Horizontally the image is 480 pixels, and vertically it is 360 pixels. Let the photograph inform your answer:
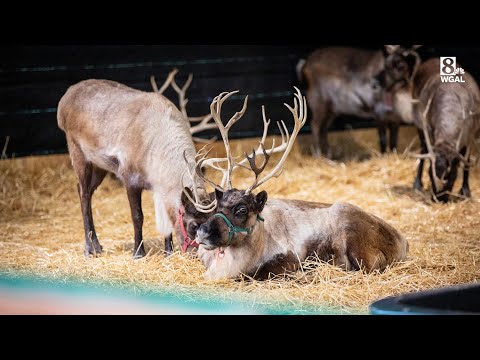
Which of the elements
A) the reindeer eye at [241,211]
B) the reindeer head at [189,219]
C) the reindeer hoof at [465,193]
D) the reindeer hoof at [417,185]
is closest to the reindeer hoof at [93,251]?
the reindeer head at [189,219]

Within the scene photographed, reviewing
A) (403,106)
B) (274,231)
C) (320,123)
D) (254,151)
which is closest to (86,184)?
(274,231)

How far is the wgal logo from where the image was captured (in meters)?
7.54

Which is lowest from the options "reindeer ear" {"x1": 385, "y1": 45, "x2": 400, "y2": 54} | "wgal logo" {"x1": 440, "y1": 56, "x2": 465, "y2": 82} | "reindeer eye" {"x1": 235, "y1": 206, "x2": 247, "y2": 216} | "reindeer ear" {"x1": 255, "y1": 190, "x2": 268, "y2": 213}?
"reindeer eye" {"x1": 235, "y1": 206, "x2": 247, "y2": 216}

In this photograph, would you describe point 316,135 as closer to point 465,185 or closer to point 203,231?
point 465,185

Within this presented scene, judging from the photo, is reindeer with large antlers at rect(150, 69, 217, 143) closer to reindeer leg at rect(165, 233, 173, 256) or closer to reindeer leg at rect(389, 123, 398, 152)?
reindeer leg at rect(165, 233, 173, 256)

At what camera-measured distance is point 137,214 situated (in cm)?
687

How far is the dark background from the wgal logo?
62 mm

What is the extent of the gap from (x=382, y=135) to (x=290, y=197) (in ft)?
5.37

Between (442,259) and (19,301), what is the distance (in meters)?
2.54

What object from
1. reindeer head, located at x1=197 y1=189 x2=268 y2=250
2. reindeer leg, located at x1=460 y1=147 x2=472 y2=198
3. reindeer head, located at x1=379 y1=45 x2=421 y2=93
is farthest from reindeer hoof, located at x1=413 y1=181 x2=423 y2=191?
reindeer head, located at x1=197 y1=189 x2=268 y2=250

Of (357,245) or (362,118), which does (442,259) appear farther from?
(362,118)

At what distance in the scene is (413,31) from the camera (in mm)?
6930

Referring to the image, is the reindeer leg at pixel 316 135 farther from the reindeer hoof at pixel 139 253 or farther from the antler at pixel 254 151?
the antler at pixel 254 151

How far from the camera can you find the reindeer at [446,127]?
812 cm
